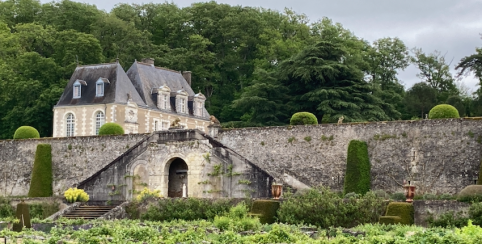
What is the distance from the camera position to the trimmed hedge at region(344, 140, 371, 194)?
2936 cm

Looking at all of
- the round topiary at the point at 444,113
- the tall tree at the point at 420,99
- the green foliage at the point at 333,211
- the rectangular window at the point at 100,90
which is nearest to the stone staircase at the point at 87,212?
the green foliage at the point at 333,211

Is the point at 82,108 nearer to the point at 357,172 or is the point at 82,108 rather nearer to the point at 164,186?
the point at 164,186

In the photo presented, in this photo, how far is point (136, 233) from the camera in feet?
57.0

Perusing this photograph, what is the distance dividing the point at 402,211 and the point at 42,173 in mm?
17508

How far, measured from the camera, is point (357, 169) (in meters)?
29.7

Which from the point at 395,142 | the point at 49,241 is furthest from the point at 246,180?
the point at 49,241

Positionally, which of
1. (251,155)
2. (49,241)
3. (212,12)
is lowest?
(49,241)

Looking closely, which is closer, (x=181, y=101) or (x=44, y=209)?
(x=44, y=209)

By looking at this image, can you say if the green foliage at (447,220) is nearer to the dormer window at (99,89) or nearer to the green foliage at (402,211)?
the green foliage at (402,211)

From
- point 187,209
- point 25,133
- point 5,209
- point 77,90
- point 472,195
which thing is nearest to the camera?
point 472,195

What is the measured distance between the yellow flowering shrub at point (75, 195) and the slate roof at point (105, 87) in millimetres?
10569

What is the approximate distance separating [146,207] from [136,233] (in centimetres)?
1019

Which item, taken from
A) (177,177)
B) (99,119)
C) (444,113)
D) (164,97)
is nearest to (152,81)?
(164,97)

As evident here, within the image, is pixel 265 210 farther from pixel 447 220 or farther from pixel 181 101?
pixel 181 101
